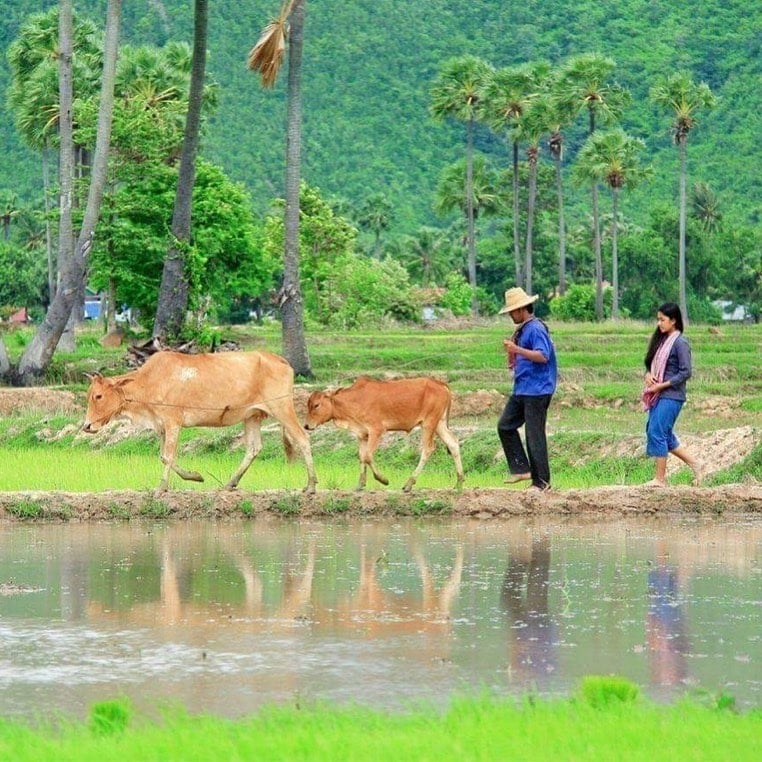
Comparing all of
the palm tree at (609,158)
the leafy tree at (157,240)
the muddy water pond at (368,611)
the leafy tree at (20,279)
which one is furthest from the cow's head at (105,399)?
the leafy tree at (20,279)

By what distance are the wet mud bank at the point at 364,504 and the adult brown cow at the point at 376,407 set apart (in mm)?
628

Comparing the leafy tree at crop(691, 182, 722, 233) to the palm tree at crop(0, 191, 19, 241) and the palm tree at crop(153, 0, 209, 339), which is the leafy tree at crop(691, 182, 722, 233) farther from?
the palm tree at crop(153, 0, 209, 339)

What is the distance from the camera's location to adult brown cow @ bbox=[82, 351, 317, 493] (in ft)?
54.4

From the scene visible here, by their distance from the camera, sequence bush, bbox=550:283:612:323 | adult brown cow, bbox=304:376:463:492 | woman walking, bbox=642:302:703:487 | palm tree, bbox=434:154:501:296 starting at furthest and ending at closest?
palm tree, bbox=434:154:501:296
bush, bbox=550:283:612:323
adult brown cow, bbox=304:376:463:492
woman walking, bbox=642:302:703:487

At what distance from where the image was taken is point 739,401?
→ 26422 millimetres

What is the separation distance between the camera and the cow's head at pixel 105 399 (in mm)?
16562

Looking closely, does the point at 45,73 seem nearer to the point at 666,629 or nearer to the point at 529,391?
the point at 529,391

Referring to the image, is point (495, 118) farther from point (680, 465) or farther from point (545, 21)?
point (680, 465)

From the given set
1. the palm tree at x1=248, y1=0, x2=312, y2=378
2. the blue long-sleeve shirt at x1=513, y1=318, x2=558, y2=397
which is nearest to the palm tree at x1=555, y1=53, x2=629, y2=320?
the palm tree at x1=248, y1=0, x2=312, y2=378

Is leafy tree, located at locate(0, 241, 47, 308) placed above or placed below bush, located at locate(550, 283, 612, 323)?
above

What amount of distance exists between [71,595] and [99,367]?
22671 mm

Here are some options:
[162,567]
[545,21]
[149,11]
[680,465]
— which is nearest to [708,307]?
[545,21]

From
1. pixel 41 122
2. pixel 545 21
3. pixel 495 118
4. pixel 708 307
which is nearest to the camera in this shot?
→ pixel 41 122

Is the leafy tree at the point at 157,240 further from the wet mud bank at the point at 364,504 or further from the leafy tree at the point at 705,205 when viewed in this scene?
the leafy tree at the point at 705,205
